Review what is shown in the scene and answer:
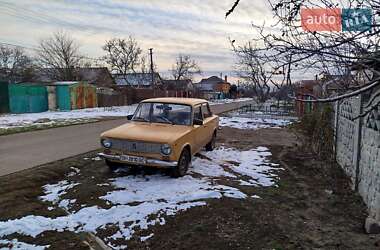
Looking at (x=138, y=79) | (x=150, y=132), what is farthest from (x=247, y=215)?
(x=138, y=79)

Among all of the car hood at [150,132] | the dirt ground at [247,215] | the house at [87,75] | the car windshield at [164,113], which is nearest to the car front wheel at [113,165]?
the dirt ground at [247,215]

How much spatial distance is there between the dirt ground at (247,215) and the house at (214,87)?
61331 millimetres

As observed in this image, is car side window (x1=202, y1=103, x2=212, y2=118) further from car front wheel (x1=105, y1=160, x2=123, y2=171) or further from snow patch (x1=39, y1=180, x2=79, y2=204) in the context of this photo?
snow patch (x1=39, y1=180, x2=79, y2=204)

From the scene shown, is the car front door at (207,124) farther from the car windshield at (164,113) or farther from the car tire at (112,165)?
the car tire at (112,165)

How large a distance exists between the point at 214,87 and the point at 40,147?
96890mm

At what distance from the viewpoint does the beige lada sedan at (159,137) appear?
656cm

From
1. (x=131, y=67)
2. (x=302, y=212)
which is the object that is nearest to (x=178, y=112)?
(x=302, y=212)

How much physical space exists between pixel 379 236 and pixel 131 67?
177 ft

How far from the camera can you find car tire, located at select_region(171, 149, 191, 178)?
6.80 metres

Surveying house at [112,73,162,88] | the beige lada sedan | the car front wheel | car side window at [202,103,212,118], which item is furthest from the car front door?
house at [112,73,162,88]

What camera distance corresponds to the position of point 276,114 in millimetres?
25172

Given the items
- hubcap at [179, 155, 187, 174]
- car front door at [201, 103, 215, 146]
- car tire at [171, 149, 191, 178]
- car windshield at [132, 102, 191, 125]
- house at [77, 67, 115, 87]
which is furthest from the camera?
house at [77, 67, 115, 87]

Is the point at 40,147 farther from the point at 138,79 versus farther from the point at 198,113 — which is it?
the point at 138,79

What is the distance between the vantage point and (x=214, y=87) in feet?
348
